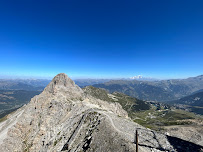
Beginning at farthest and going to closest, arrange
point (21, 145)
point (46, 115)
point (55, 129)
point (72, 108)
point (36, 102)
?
point (36, 102)
point (72, 108)
point (46, 115)
point (55, 129)
point (21, 145)

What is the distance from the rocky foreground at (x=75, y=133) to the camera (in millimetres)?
31592

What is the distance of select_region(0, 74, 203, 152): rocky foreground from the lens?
3159 cm

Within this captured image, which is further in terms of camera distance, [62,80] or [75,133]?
[62,80]

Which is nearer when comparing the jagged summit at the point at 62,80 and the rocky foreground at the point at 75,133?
the rocky foreground at the point at 75,133

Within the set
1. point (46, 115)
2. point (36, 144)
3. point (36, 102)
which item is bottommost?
point (36, 144)

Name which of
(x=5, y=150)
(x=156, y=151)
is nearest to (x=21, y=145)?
(x=5, y=150)

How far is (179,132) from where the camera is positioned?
63250 millimetres

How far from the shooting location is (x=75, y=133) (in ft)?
144

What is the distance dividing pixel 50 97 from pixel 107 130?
6543 cm

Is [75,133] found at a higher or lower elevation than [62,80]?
lower

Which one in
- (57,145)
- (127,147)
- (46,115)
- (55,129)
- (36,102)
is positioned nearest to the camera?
(127,147)

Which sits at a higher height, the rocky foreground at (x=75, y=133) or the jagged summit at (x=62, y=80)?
the jagged summit at (x=62, y=80)

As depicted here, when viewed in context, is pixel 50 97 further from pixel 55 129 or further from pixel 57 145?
pixel 57 145

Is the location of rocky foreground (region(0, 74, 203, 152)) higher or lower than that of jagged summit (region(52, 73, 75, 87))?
lower
